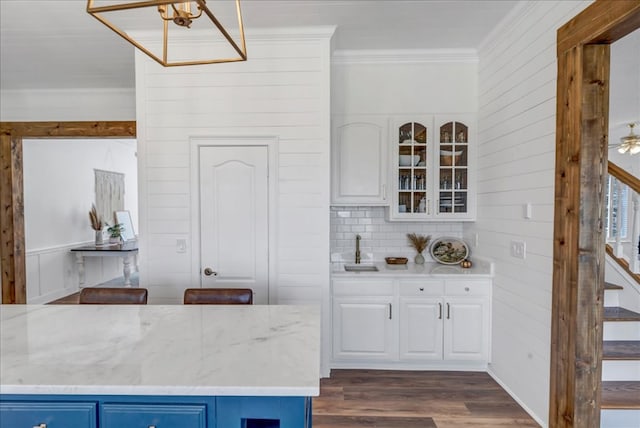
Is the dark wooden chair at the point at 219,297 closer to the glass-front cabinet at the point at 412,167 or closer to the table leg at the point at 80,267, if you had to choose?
the glass-front cabinet at the point at 412,167

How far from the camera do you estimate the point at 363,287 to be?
3.25 meters

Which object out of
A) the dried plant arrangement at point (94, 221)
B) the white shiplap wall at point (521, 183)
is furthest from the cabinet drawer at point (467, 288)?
the dried plant arrangement at point (94, 221)

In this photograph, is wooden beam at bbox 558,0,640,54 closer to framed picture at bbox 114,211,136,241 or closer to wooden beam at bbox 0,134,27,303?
wooden beam at bbox 0,134,27,303

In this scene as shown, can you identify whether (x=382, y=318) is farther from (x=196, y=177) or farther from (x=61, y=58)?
(x=61, y=58)

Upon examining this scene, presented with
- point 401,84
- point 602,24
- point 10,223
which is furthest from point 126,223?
point 602,24

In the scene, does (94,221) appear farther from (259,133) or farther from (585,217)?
(585,217)

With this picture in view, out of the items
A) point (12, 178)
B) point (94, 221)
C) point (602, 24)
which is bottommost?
point (94, 221)

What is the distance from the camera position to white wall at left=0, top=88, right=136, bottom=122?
179 inches

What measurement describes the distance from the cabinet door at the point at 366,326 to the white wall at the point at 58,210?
4771 millimetres

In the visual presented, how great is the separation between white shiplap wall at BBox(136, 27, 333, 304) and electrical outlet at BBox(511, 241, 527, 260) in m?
1.51

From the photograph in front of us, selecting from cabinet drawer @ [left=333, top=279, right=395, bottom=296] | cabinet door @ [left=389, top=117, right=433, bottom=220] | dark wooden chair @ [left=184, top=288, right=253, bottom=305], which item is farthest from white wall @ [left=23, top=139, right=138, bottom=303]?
cabinet door @ [left=389, top=117, right=433, bottom=220]

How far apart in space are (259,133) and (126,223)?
5.71 meters

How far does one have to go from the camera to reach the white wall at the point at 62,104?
14.9 feet

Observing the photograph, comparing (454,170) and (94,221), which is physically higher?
(454,170)
